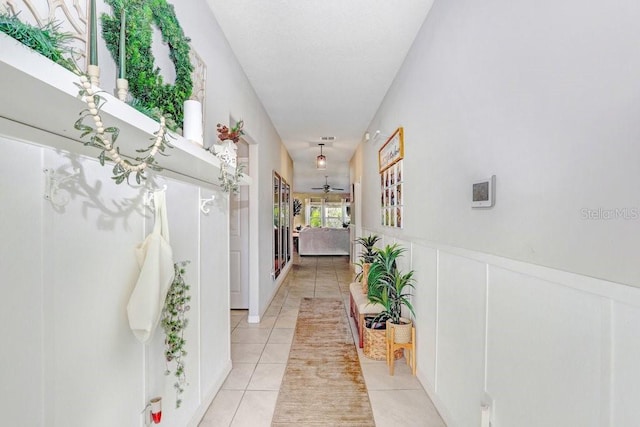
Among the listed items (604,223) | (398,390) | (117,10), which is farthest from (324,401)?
(117,10)

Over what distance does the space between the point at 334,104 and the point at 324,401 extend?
10.3ft

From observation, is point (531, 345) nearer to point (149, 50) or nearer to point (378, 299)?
point (378, 299)

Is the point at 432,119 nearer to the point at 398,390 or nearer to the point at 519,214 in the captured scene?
the point at 519,214

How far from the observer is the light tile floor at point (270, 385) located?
6.19ft

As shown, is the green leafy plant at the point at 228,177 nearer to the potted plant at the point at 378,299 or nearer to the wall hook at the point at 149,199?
the wall hook at the point at 149,199

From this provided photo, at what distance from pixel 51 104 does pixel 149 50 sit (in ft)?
2.28

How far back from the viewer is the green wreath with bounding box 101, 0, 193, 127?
1.10 meters

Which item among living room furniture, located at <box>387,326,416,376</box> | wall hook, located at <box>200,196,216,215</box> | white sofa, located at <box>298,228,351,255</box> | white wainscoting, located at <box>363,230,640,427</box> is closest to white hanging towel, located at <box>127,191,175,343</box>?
wall hook, located at <box>200,196,216,215</box>

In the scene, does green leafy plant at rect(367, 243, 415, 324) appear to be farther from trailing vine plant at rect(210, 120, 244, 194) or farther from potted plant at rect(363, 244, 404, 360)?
trailing vine plant at rect(210, 120, 244, 194)

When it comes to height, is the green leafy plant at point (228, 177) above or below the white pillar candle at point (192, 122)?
below

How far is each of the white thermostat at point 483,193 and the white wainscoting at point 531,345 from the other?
24 cm

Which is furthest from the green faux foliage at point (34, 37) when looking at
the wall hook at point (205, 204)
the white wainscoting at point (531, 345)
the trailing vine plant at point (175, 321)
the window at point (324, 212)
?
the window at point (324, 212)

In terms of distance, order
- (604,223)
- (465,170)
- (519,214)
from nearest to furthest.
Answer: (604,223) → (519,214) → (465,170)

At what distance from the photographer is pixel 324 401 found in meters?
2.05
